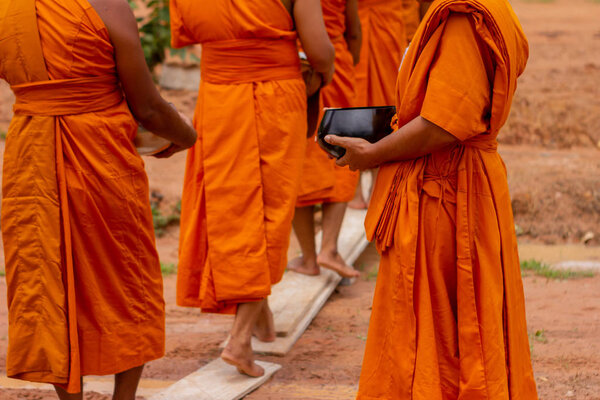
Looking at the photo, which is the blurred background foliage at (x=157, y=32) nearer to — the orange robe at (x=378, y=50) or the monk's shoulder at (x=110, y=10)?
the orange robe at (x=378, y=50)

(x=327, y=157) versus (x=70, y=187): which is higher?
(x=70, y=187)

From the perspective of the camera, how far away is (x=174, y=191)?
7.54 metres

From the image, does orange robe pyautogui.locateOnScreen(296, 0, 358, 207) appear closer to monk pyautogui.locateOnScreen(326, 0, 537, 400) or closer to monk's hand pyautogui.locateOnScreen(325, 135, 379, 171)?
monk's hand pyautogui.locateOnScreen(325, 135, 379, 171)

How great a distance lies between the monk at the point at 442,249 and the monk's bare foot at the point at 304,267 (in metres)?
2.45

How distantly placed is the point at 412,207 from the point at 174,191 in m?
5.17

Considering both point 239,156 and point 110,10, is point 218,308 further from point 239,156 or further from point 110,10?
point 110,10

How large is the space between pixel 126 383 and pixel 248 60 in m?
1.55

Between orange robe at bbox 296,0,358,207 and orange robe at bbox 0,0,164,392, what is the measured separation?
183 cm

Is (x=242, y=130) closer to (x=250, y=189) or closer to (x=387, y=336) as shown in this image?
(x=250, y=189)

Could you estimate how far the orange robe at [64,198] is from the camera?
2.78 metres

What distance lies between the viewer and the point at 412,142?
2529 millimetres

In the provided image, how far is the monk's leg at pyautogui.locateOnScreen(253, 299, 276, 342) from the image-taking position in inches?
168

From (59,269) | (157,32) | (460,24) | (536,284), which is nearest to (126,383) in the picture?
(59,269)

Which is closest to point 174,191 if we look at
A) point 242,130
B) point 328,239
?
point 328,239
